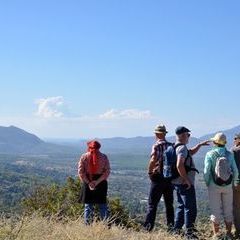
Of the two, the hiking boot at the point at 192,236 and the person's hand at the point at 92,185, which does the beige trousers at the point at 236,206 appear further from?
the person's hand at the point at 92,185

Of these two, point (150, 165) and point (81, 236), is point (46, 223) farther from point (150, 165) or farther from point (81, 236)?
point (150, 165)

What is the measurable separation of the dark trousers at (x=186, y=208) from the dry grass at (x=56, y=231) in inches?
43.8

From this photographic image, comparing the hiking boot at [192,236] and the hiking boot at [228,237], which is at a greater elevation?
the hiking boot at [192,236]

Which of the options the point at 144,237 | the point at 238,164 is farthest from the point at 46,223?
the point at 238,164

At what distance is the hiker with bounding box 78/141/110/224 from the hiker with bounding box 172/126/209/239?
4.11ft

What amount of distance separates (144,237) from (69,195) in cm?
1383

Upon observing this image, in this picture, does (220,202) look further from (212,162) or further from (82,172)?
(82,172)

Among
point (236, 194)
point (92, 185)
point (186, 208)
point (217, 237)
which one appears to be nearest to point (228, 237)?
point (217, 237)

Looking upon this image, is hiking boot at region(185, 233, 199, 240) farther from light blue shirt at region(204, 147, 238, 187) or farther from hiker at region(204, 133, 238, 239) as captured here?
light blue shirt at region(204, 147, 238, 187)

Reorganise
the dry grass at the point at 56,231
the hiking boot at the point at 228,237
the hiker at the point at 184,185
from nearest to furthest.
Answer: the dry grass at the point at 56,231
the hiking boot at the point at 228,237
the hiker at the point at 184,185

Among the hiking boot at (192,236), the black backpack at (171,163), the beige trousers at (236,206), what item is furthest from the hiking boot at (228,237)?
the black backpack at (171,163)

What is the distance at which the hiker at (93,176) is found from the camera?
28.4 feet

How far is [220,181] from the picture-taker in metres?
8.10

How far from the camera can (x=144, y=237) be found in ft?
22.0
